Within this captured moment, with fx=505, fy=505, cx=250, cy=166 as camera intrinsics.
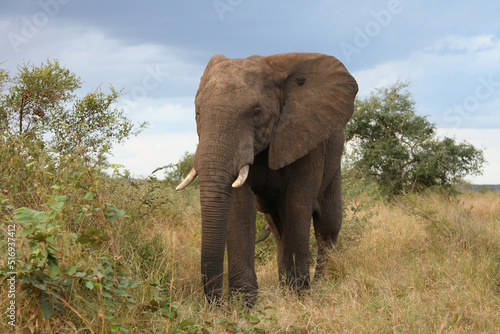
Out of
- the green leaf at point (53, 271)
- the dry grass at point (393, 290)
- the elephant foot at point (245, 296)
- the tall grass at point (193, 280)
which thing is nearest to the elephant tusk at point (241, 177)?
the tall grass at point (193, 280)

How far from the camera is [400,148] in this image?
679 inches

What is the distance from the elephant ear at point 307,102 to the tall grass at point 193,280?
1467 mm

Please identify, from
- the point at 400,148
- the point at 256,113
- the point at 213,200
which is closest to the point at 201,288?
the point at 213,200

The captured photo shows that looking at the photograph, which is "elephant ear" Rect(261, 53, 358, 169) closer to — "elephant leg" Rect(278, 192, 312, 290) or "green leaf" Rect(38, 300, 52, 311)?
"elephant leg" Rect(278, 192, 312, 290)

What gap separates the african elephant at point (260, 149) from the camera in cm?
466

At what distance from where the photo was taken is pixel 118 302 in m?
3.35

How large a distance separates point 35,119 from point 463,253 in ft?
26.8

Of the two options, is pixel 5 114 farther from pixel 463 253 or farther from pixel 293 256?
pixel 463 253

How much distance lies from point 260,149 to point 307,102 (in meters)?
0.78

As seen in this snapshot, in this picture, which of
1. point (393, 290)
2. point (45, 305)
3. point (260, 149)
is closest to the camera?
point (45, 305)

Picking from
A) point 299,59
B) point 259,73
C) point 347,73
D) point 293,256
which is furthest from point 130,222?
point 347,73

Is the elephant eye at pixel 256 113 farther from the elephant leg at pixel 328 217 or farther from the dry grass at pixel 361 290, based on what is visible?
Answer: the elephant leg at pixel 328 217

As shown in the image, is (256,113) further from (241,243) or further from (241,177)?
(241,243)

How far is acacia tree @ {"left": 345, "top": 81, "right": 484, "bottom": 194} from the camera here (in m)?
17.3
